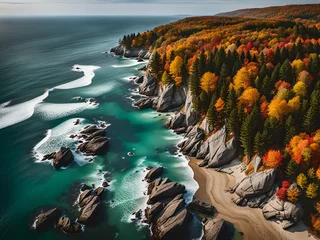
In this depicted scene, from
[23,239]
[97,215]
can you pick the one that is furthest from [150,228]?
[23,239]

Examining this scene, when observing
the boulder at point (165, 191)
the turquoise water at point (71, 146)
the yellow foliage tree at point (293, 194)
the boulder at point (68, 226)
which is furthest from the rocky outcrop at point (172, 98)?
the boulder at point (68, 226)

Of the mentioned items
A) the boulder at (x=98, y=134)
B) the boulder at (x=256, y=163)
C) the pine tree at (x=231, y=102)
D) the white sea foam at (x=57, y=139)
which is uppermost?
the pine tree at (x=231, y=102)

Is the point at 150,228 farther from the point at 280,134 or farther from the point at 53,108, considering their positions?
the point at 53,108

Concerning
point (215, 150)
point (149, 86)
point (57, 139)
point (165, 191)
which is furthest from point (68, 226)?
point (149, 86)

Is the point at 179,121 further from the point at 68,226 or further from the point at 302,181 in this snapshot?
the point at 68,226

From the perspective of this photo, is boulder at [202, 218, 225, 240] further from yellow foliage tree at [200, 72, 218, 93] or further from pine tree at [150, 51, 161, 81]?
pine tree at [150, 51, 161, 81]

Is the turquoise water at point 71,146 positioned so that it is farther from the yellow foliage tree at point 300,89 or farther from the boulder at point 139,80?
the yellow foliage tree at point 300,89
